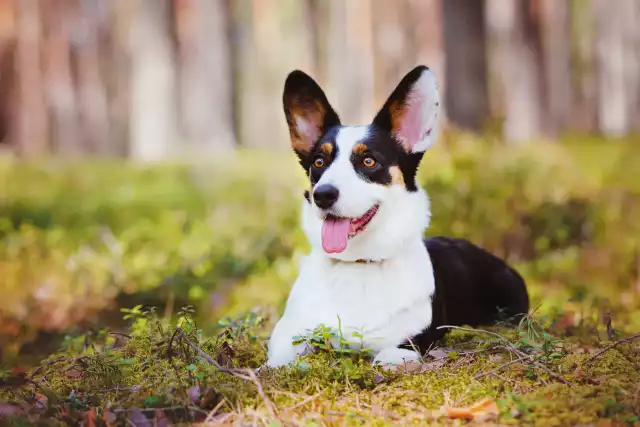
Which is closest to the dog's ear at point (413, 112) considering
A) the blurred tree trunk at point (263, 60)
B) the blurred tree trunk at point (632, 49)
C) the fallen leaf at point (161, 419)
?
the fallen leaf at point (161, 419)

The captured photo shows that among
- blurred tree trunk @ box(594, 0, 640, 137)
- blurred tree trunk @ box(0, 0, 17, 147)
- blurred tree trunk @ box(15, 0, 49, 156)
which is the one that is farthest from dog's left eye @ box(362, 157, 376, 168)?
blurred tree trunk @ box(0, 0, 17, 147)

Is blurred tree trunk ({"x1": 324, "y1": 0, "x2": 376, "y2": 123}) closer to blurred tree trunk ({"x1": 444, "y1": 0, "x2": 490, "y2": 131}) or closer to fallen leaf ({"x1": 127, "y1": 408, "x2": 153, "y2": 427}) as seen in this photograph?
blurred tree trunk ({"x1": 444, "y1": 0, "x2": 490, "y2": 131})

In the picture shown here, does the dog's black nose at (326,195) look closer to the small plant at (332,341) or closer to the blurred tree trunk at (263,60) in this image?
the small plant at (332,341)

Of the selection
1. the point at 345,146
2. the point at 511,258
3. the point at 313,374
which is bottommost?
the point at 511,258

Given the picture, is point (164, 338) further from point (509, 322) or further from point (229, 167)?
point (229, 167)

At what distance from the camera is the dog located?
12.4 ft

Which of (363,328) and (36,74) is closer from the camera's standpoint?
(363,328)

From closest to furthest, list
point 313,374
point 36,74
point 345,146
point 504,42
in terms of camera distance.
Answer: point 313,374
point 345,146
point 504,42
point 36,74

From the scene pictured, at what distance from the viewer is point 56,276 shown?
7.38m

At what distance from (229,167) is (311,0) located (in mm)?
19869

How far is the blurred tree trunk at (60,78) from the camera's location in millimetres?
42406

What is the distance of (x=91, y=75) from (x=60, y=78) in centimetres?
213

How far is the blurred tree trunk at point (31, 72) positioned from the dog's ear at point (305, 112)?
1366 inches

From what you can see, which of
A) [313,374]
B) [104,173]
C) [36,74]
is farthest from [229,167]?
[36,74]
